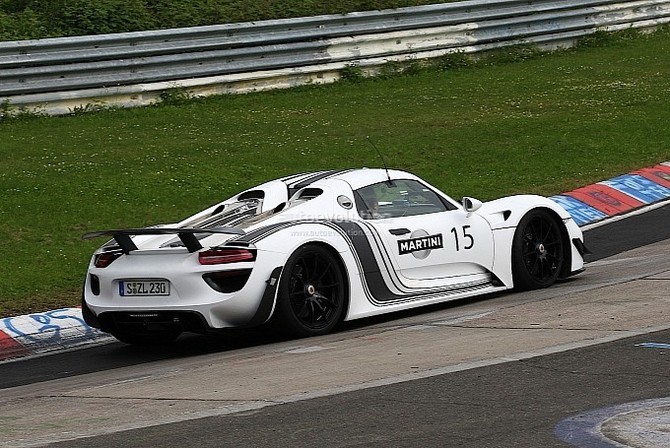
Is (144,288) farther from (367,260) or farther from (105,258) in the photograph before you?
(367,260)

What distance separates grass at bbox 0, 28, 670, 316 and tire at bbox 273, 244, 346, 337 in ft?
8.65

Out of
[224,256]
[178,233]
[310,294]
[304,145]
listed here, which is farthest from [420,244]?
[304,145]

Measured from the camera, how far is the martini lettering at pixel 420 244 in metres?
10.0

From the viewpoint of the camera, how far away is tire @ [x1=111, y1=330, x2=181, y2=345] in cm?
981

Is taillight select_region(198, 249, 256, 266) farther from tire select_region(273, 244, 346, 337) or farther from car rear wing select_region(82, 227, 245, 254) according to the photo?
tire select_region(273, 244, 346, 337)

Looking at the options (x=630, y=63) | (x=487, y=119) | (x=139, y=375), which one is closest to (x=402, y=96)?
(x=487, y=119)

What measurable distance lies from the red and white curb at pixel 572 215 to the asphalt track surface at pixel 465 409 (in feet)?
12.7

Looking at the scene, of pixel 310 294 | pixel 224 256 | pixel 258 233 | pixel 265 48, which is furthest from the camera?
pixel 265 48

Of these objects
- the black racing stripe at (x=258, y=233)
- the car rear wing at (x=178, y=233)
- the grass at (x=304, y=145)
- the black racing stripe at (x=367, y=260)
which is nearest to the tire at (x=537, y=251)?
the black racing stripe at (x=367, y=260)

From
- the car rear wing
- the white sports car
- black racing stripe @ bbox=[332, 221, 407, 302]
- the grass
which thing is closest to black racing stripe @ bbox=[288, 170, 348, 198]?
the white sports car

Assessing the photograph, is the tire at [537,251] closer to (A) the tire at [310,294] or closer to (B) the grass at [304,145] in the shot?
(A) the tire at [310,294]

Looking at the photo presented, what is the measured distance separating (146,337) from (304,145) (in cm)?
794

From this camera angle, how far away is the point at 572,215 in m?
14.5

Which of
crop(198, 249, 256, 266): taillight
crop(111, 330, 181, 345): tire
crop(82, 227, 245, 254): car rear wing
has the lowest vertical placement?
crop(111, 330, 181, 345): tire
